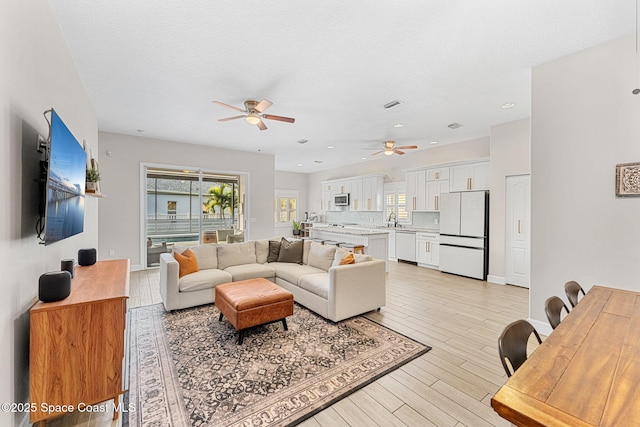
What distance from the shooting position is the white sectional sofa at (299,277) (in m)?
3.38

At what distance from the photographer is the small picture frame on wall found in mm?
2514

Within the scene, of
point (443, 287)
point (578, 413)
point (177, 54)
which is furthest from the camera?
point (443, 287)

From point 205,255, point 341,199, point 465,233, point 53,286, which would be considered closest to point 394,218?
point 341,199

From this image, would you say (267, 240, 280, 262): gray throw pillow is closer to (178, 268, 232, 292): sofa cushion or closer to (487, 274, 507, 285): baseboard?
(178, 268, 232, 292): sofa cushion

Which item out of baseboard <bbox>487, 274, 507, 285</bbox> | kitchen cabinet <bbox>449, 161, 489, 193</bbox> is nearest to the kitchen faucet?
kitchen cabinet <bbox>449, 161, 489, 193</bbox>

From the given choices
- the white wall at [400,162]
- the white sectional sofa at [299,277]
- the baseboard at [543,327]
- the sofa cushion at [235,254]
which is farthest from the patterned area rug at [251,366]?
the white wall at [400,162]

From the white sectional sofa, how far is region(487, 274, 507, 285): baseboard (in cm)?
292

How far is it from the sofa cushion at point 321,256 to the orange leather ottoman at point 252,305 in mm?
1191

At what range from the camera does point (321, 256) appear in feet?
14.5

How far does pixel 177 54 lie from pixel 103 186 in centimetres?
428

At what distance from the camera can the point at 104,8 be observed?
218 cm

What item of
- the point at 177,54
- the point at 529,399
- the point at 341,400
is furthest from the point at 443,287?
the point at 177,54

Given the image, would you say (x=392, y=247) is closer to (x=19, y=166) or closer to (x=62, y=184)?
(x=62, y=184)

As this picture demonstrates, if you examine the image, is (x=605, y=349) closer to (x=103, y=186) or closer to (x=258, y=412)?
(x=258, y=412)
